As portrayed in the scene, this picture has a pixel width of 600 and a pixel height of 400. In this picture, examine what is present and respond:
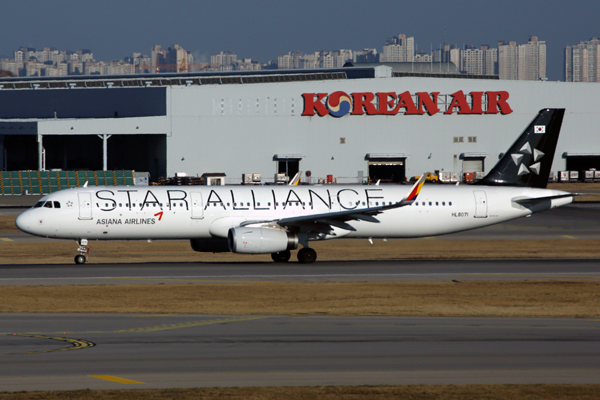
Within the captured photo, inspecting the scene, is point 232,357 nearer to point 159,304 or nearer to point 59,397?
point 59,397

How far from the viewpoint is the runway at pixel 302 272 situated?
30.4m

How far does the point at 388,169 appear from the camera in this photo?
102000 millimetres

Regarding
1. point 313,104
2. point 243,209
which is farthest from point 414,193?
point 313,104

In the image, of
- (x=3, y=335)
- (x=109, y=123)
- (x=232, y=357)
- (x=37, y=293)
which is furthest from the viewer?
(x=109, y=123)

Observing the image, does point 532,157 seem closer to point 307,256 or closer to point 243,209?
point 307,256

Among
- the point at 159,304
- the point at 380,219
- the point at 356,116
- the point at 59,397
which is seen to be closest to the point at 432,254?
the point at 380,219

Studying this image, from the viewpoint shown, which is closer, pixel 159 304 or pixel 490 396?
pixel 490 396

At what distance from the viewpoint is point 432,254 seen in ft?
135

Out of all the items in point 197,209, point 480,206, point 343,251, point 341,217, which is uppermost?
point 197,209

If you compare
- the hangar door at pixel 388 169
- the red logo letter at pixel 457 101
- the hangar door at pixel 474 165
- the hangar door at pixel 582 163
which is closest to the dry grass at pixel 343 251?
the hangar door at pixel 388 169

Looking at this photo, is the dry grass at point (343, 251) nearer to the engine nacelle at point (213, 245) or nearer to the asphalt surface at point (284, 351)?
the engine nacelle at point (213, 245)

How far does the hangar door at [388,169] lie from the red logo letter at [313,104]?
9256mm

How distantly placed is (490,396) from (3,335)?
12.5 m

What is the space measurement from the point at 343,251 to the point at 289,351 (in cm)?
2528
